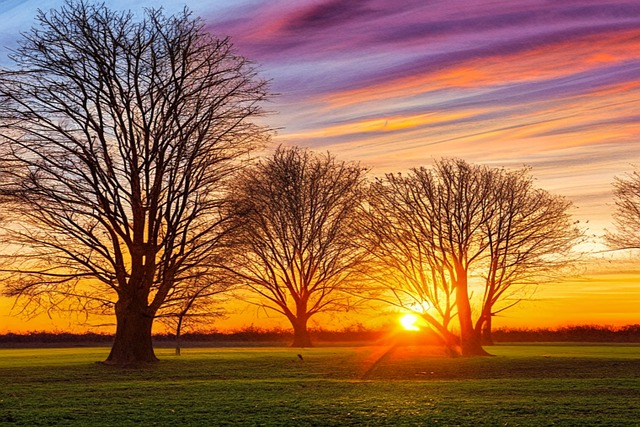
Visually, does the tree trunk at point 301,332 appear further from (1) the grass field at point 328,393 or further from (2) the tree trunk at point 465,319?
(1) the grass field at point 328,393

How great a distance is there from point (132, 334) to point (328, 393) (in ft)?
52.0

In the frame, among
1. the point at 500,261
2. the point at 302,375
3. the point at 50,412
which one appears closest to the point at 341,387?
the point at 302,375

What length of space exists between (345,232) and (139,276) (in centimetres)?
2731

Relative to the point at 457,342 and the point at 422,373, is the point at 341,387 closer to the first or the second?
the point at 422,373

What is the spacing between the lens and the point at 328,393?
2408cm

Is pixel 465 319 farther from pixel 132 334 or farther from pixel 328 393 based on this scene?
pixel 328 393

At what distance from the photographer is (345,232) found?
62.8m

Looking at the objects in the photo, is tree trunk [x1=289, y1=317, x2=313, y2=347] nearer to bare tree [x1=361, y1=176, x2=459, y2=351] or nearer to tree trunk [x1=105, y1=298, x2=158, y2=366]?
bare tree [x1=361, y1=176, x2=459, y2=351]

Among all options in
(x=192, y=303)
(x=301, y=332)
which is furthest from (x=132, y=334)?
(x=301, y=332)

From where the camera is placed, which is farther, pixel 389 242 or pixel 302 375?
pixel 389 242

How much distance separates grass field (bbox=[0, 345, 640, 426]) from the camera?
59.5 feet

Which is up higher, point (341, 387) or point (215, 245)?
point (215, 245)

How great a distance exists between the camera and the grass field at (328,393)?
59.5 feet

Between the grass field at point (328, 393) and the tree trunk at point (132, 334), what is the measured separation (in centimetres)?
100
